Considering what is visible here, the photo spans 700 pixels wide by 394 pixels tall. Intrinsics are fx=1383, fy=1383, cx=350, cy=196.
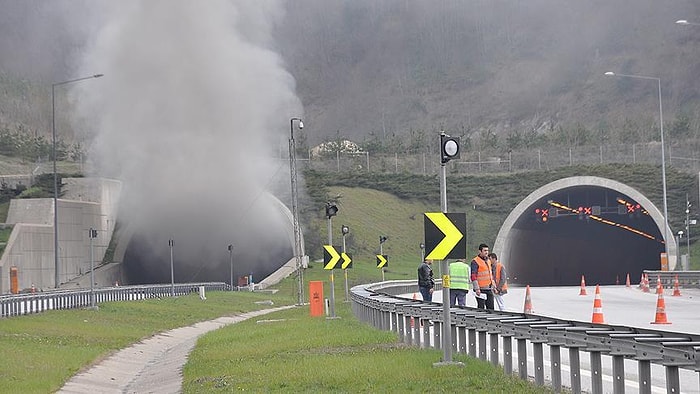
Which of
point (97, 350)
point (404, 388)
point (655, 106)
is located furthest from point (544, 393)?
point (655, 106)

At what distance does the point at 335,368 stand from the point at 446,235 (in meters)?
2.71

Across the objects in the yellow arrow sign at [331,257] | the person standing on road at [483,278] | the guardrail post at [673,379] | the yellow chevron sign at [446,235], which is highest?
the yellow chevron sign at [446,235]

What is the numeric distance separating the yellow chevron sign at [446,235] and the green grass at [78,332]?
7.19 meters

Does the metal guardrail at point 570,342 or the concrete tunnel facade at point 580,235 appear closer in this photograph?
the metal guardrail at point 570,342

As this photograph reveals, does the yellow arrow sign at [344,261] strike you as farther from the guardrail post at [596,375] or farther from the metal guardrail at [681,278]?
the guardrail post at [596,375]

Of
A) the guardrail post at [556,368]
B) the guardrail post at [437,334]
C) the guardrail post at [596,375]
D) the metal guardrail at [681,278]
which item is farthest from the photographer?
the metal guardrail at [681,278]

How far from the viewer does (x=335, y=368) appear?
68.7 feet

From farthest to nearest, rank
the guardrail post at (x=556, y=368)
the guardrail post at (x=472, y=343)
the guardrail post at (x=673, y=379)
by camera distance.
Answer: the guardrail post at (x=472, y=343) < the guardrail post at (x=556, y=368) < the guardrail post at (x=673, y=379)

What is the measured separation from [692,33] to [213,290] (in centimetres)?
13572

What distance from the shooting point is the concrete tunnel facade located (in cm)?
8900

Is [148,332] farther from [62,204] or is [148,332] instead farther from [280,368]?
[62,204]

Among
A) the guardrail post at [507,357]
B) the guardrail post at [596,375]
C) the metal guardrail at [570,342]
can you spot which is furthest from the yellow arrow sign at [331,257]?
the guardrail post at [596,375]

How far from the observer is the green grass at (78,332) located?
25.5 m

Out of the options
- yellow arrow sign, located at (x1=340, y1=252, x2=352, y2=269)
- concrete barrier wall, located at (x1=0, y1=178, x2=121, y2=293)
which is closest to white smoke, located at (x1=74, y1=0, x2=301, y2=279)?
concrete barrier wall, located at (x1=0, y1=178, x2=121, y2=293)
